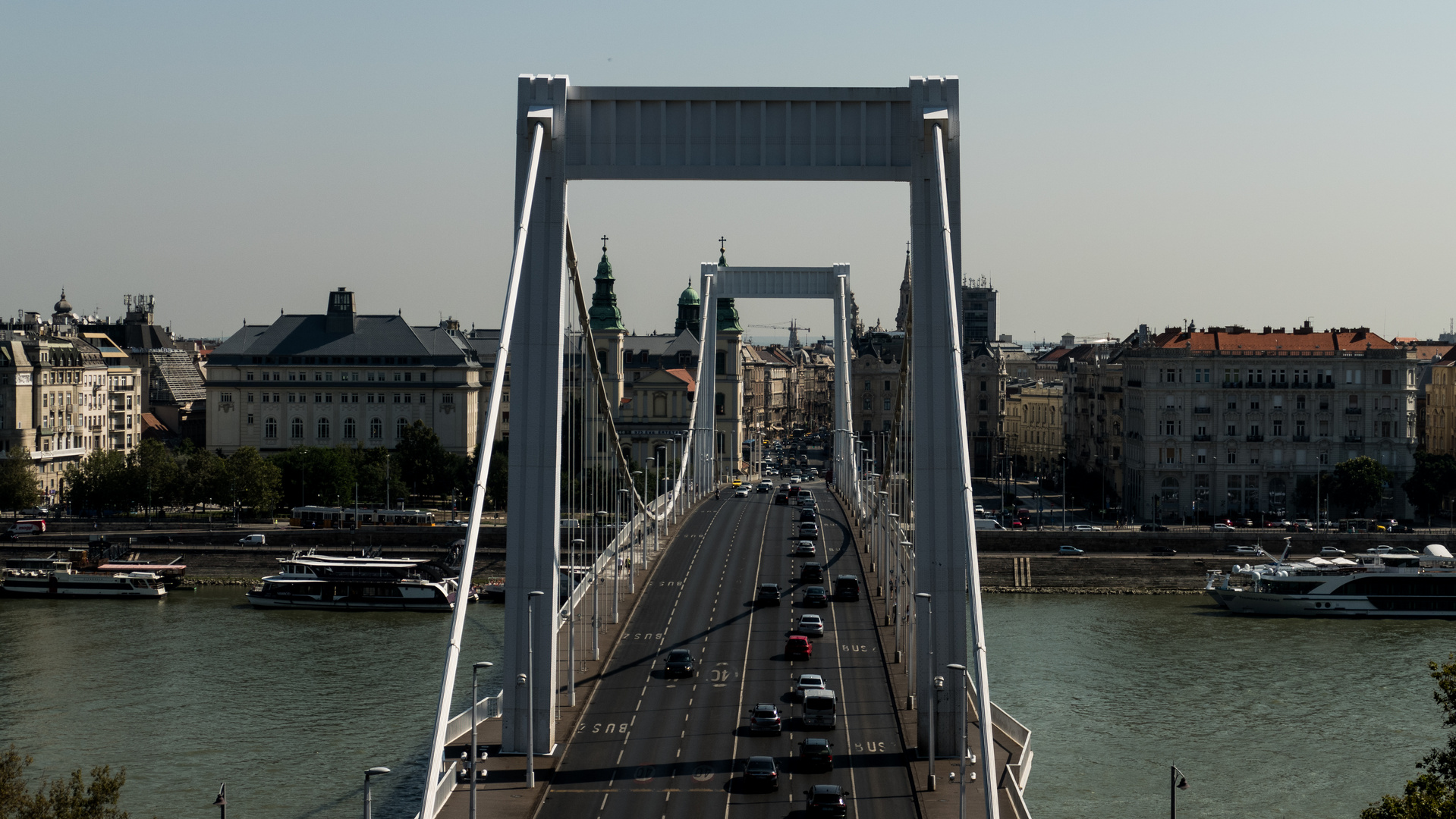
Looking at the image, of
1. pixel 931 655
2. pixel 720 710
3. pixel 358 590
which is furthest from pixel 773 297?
pixel 931 655

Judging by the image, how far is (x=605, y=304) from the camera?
126m

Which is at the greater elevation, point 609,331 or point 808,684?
point 609,331

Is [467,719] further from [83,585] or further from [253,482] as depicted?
[253,482]

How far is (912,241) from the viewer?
2822 centimetres

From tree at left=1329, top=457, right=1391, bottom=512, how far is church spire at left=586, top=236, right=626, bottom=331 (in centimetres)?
5309

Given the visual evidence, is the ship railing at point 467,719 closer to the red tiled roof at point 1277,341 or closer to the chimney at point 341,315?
the red tiled roof at point 1277,341

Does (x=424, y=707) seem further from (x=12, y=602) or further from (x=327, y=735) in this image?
(x=12, y=602)

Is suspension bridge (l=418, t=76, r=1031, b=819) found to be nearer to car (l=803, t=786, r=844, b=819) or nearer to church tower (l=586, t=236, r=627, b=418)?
car (l=803, t=786, r=844, b=819)

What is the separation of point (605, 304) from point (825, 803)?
334 feet

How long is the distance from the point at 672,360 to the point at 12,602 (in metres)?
71.8

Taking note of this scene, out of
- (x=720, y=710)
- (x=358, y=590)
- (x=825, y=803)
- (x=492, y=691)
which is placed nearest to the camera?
(x=825, y=803)

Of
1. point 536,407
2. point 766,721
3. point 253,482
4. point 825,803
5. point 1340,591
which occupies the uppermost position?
point 536,407

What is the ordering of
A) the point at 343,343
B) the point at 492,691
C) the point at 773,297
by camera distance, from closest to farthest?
1. the point at 492,691
2. the point at 773,297
3. the point at 343,343

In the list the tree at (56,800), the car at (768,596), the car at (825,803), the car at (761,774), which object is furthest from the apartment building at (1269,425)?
the tree at (56,800)
